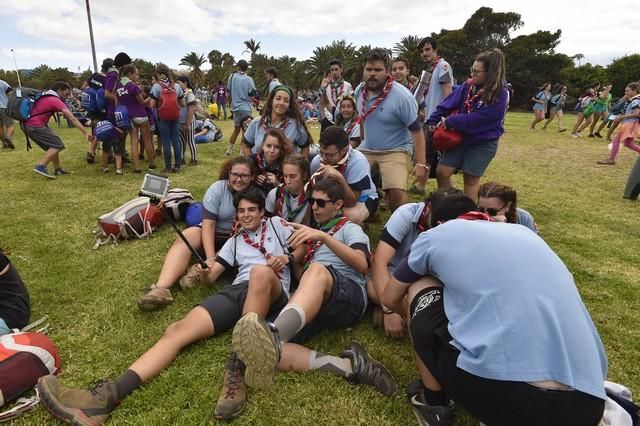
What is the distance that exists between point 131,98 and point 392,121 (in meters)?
4.94

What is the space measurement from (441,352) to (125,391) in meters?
1.71

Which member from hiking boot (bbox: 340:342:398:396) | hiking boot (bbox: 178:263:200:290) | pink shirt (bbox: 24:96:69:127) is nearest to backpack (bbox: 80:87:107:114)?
pink shirt (bbox: 24:96:69:127)

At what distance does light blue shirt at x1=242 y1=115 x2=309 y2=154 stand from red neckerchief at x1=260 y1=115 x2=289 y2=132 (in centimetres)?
3

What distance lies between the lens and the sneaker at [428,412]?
1.92 metres

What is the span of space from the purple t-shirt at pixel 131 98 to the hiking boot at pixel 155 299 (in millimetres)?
4968

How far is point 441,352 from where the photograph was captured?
1784 mm

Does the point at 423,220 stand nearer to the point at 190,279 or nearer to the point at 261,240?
the point at 261,240

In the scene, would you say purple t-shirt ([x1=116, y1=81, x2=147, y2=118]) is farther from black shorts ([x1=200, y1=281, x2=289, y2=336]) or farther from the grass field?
black shorts ([x1=200, y1=281, x2=289, y2=336])

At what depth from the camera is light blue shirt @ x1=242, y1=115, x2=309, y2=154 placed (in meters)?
4.50

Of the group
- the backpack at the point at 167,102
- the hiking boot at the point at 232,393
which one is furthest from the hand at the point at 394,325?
the backpack at the point at 167,102

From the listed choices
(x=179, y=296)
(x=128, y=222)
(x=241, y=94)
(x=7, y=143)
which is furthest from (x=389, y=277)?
(x=7, y=143)

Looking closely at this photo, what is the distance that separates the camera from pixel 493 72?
144 inches

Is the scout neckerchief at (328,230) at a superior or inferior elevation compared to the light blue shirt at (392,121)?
inferior

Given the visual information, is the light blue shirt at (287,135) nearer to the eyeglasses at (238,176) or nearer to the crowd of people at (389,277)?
the crowd of people at (389,277)
